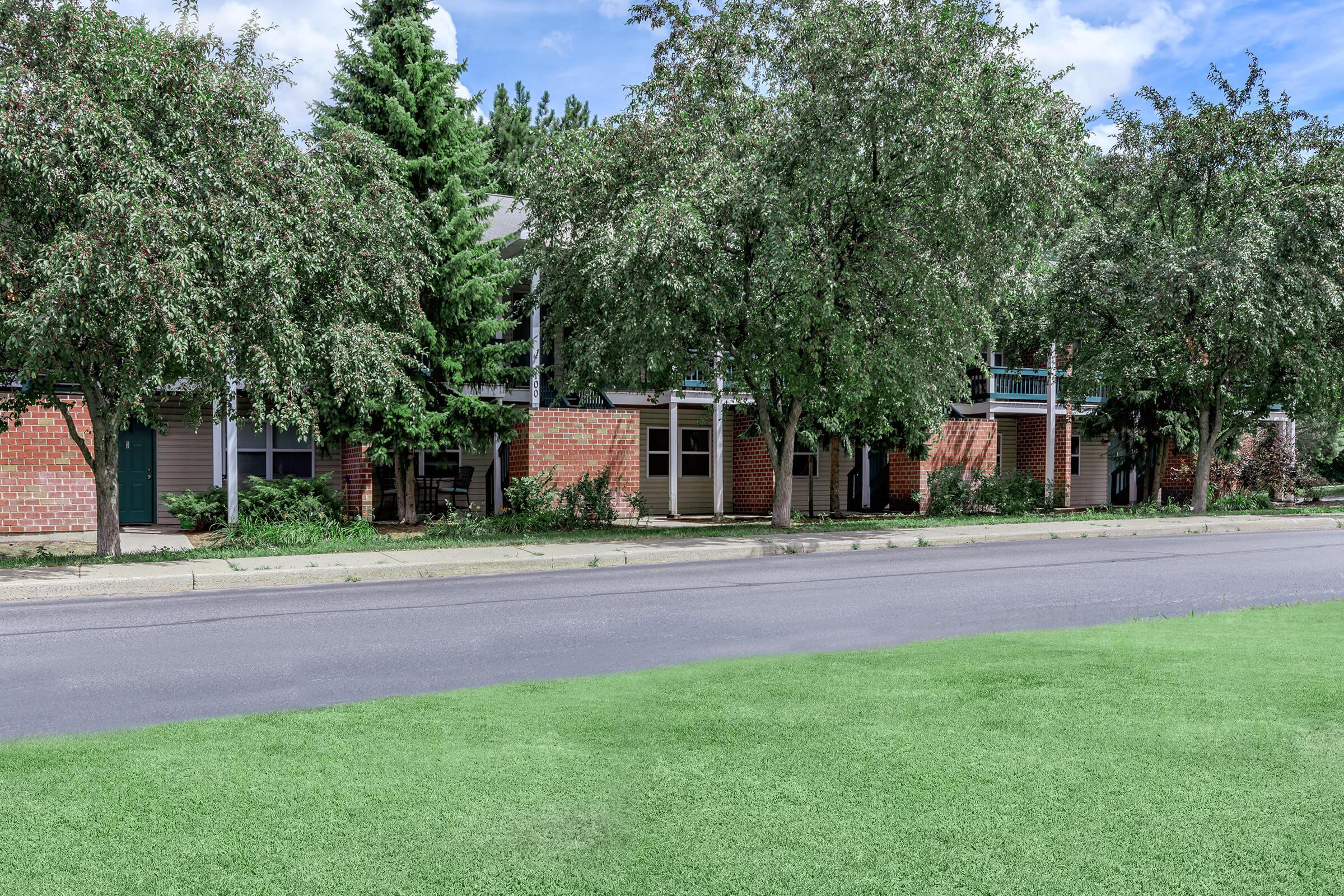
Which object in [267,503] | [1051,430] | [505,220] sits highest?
[505,220]

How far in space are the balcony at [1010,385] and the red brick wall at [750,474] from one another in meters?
6.89

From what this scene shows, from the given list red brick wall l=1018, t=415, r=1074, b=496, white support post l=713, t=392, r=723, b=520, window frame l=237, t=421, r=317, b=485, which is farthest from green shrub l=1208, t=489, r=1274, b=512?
window frame l=237, t=421, r=317, b=485

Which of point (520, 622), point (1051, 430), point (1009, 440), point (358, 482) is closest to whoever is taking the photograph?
point (520, 622)

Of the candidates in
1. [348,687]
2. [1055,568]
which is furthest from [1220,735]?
[1055,568]

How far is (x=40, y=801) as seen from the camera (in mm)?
4145

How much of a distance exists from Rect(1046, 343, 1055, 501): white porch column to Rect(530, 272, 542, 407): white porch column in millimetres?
14378

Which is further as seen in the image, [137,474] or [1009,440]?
[1009,440]

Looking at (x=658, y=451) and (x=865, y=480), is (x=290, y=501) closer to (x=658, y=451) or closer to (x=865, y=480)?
(x=658, y=451)

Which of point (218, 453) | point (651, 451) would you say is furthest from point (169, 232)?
point (651, 451)

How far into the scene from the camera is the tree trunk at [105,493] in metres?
14.4

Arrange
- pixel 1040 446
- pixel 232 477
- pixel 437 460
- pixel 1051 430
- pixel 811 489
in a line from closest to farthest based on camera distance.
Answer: pixel 232 477 < pixel 437 460 < pixel 811 489 < pixel 1051 430 < pixel 1040 446

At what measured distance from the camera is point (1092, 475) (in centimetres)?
3553

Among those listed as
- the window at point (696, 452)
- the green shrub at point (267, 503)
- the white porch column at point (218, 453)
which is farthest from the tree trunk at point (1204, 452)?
the white porch column at point (218, 453)

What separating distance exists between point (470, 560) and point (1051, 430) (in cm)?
2112
